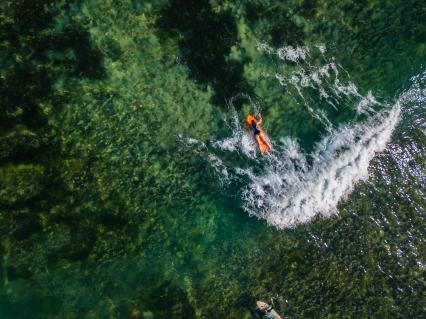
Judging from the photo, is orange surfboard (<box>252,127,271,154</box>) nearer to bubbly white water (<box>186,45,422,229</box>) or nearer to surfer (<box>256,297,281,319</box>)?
bubbly white water (<box>186,45,422,229</box>)

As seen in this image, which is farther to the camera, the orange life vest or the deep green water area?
the orange life vest

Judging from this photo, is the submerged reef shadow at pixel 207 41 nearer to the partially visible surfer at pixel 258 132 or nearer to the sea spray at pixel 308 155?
the partially visible surfer at pixel 258 132

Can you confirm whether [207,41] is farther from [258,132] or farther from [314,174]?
[314,174]

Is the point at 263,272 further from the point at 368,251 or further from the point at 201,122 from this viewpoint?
the point at 201,122

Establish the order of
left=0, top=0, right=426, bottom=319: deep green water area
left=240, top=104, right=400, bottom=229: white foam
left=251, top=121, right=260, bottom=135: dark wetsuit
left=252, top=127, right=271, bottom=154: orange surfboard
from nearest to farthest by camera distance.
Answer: left=0, top=0, right=426, bottom=319: deep green water area
left=251, top=121, right=260, bottom=135: dark wetsuit
left=252, top=127, right=271, bottom=154: orange surfboard
left=240, top=104, right=400, bottom=229: white foam

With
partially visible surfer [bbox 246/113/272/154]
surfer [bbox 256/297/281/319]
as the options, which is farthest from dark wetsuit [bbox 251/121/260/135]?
surfer [bbox 256/297/281/319]

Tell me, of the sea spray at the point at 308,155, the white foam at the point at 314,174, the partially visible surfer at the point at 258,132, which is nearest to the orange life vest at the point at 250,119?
the partially visible surfer at the point at 258,132

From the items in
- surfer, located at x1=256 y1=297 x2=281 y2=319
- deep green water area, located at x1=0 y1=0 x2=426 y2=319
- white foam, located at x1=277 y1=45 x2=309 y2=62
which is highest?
white foam, located at x1=277 y1=45 x2=309 y2=62

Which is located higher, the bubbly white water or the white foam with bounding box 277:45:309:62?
the white foam with bounding box 277:45:309:62
